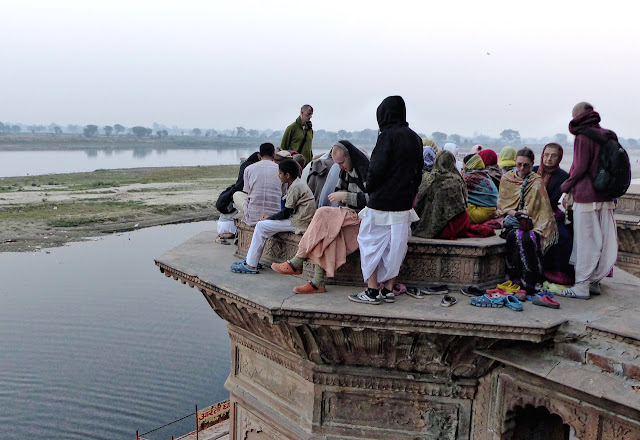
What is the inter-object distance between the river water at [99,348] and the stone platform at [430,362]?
835 centimetres

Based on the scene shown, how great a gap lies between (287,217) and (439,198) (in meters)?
1.26

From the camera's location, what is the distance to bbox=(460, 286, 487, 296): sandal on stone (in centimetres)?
413

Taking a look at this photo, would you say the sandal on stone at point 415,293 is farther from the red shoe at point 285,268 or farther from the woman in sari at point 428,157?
the woman in sari at point 428,157

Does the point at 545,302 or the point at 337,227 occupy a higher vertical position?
the point at 337,227

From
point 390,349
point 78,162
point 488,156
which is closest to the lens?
point 390,349

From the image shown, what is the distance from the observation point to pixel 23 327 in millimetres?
15539

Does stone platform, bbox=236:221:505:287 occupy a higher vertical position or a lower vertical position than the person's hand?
lower

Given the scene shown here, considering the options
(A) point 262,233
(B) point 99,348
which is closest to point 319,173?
(A) point 262,233

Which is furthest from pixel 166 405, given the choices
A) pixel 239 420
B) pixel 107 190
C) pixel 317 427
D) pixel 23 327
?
pixel 107 190

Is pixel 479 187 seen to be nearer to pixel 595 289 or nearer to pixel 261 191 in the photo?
pixel 595 289

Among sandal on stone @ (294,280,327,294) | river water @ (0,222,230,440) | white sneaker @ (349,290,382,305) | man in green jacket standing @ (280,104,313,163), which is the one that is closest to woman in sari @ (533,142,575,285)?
white sneaker @ (349,290,382,305)

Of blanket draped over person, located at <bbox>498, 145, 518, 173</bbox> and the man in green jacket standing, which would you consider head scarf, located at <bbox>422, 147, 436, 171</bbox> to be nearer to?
blanket draped over person, located at <bbox>498, 145, 518, 173</bbox>

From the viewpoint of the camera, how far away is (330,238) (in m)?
4.09

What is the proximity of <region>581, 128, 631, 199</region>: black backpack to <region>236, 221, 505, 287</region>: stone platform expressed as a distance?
83cm
